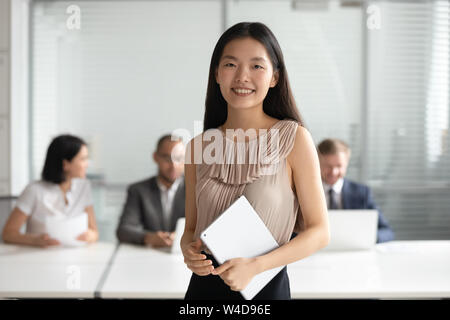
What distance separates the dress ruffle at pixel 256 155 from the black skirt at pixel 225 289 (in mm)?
148

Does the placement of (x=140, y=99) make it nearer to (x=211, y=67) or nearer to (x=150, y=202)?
(x=150, y=202)

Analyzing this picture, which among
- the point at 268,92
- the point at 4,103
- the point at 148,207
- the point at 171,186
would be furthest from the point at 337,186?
the point at 4,103

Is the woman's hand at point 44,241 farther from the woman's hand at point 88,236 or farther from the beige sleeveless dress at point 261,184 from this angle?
the beige sleeveless dress at point 261,184

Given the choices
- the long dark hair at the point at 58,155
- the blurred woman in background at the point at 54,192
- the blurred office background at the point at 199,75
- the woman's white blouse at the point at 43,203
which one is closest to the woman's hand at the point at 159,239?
the blurred woman in background at the point at 54,192

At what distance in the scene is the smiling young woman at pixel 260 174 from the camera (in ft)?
2.84

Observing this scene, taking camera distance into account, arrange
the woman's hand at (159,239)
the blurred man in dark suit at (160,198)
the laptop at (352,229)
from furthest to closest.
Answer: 1. the blurred man in dark suit at (160,198)
2. the woman's hand at (159,239)
3. the laptop at (352,229)

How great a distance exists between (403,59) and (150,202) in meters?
2.11

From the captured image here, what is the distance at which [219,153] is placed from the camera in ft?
3.01

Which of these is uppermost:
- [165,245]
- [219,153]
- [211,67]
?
[211,67]

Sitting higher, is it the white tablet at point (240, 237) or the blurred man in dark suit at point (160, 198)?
the white tablet at point (240, 237)

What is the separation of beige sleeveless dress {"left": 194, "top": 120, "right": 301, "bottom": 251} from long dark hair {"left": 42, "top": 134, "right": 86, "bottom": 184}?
1.66 m

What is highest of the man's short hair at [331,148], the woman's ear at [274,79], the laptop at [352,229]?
the woman's ear at [274,79]

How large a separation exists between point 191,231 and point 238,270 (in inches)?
6.4
